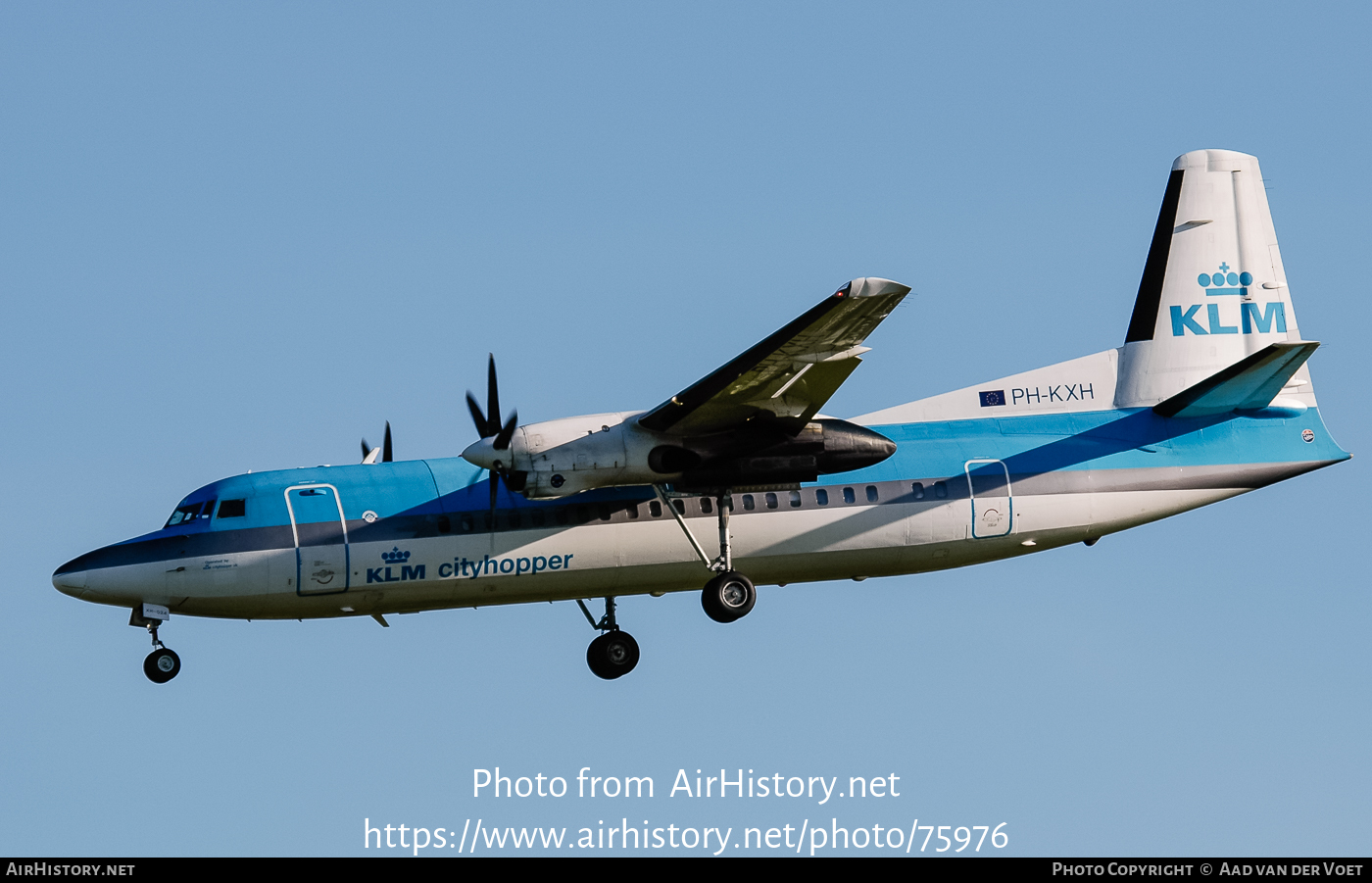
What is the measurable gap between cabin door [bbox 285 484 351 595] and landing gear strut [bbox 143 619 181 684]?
1.94 m

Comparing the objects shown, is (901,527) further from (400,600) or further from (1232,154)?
(1232,154)

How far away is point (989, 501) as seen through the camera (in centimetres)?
2550

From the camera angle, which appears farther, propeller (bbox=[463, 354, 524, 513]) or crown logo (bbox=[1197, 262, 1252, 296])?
crown logo (bbox=[1197, 262, 1252, 296])

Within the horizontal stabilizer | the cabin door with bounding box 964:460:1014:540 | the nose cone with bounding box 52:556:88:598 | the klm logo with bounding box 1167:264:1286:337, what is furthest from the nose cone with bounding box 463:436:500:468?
the klm logo with bounding box 1167:264:1286:337

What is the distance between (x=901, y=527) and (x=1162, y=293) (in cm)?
684

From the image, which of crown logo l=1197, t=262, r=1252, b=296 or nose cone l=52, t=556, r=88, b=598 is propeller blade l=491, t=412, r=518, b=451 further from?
crown logo l=1197, t=262, r=1252, b=296

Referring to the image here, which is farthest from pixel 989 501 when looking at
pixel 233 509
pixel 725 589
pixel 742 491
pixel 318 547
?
pixel 233 509

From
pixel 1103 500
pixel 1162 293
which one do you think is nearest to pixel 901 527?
pixel 1103 500

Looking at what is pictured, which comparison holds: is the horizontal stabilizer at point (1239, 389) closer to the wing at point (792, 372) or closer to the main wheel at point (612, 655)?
the wing at point (792, 372)

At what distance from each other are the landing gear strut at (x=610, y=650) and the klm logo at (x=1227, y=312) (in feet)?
33.9

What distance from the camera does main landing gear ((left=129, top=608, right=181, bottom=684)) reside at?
2336 cm

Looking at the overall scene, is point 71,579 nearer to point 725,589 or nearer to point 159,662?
point 159,662

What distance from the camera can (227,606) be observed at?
23.5 m

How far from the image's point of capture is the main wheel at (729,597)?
948 inches
